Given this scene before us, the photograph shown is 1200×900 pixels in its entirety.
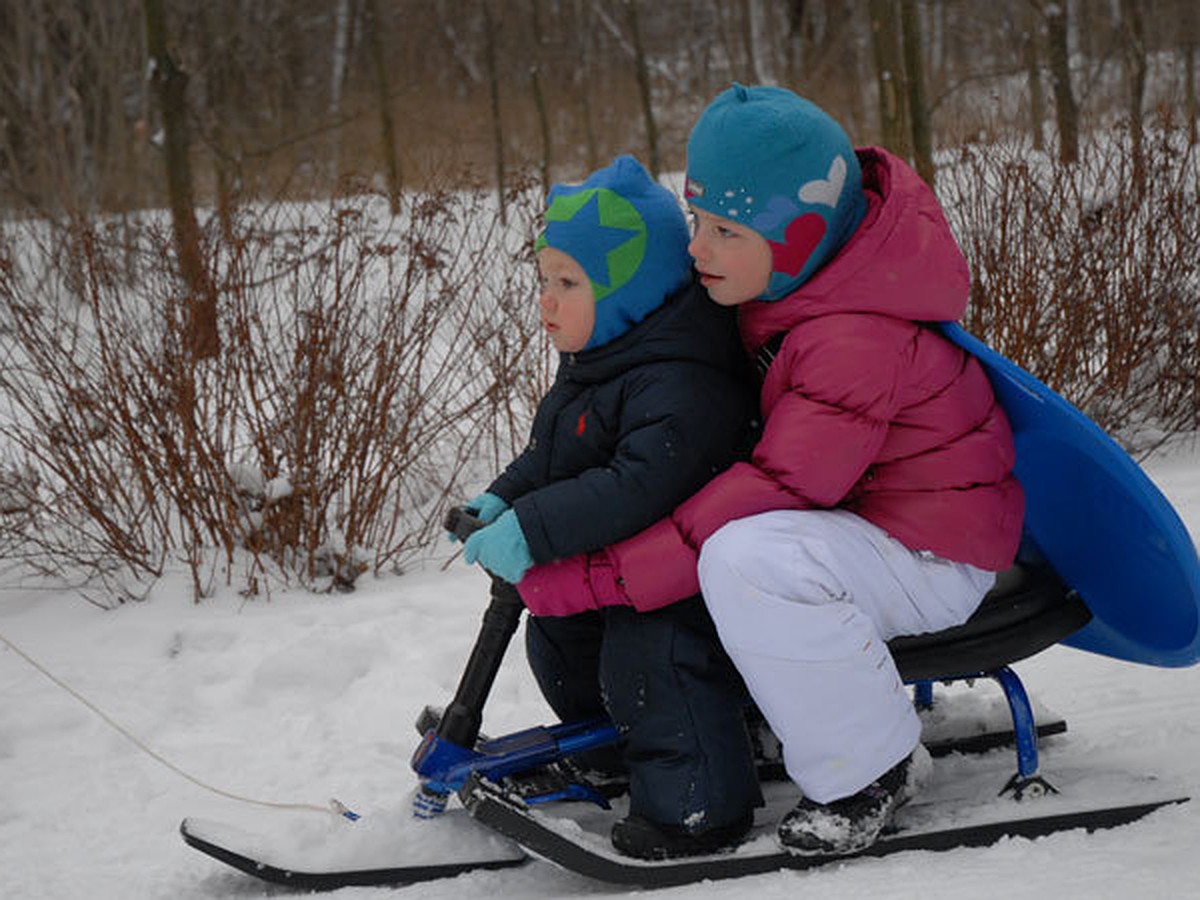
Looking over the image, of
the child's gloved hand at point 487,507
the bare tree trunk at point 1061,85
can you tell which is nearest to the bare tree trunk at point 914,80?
the bare tree trunk at point 1061,85

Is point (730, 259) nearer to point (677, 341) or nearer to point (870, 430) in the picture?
point (677, 341)

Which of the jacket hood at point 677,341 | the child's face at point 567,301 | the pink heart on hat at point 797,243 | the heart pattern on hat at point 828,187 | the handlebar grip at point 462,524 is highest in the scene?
the heart pattern on hat at point 828,187

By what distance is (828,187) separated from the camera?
232cm

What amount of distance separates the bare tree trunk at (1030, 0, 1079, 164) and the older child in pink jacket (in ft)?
10.3

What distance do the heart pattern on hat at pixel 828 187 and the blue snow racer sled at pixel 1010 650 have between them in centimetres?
29

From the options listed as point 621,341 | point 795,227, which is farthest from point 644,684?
point 795,227

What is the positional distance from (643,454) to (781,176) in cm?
53

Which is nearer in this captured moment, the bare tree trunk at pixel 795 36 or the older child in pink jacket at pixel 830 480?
the older child in pink jacket at pixel 830 480

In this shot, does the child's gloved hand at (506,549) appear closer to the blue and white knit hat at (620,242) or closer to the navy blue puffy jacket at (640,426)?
the navy blue puffy jacket at (640,426)

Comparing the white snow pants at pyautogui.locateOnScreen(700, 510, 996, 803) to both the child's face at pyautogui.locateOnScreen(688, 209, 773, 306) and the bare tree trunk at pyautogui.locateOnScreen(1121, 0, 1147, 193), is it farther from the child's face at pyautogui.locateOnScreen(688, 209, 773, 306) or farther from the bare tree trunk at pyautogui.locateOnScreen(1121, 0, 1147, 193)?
the bare tree trunk at pyautogui.locateOnScreen(1121, 0, 1147, 193)

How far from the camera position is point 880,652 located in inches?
87.7

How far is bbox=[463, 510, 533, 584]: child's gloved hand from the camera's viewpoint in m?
2.30

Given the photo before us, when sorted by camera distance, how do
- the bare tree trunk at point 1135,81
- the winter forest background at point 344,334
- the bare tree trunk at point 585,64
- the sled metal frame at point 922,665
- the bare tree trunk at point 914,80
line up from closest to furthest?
the sled metal frame at point 922,665 → the winter forest background at point 344,334 → the bare tree trunk at point 1135,81 → the bare tree trunk at point 914,80 → the bare tree trunk at point 585,64

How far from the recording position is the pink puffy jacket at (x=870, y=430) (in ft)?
7.23
